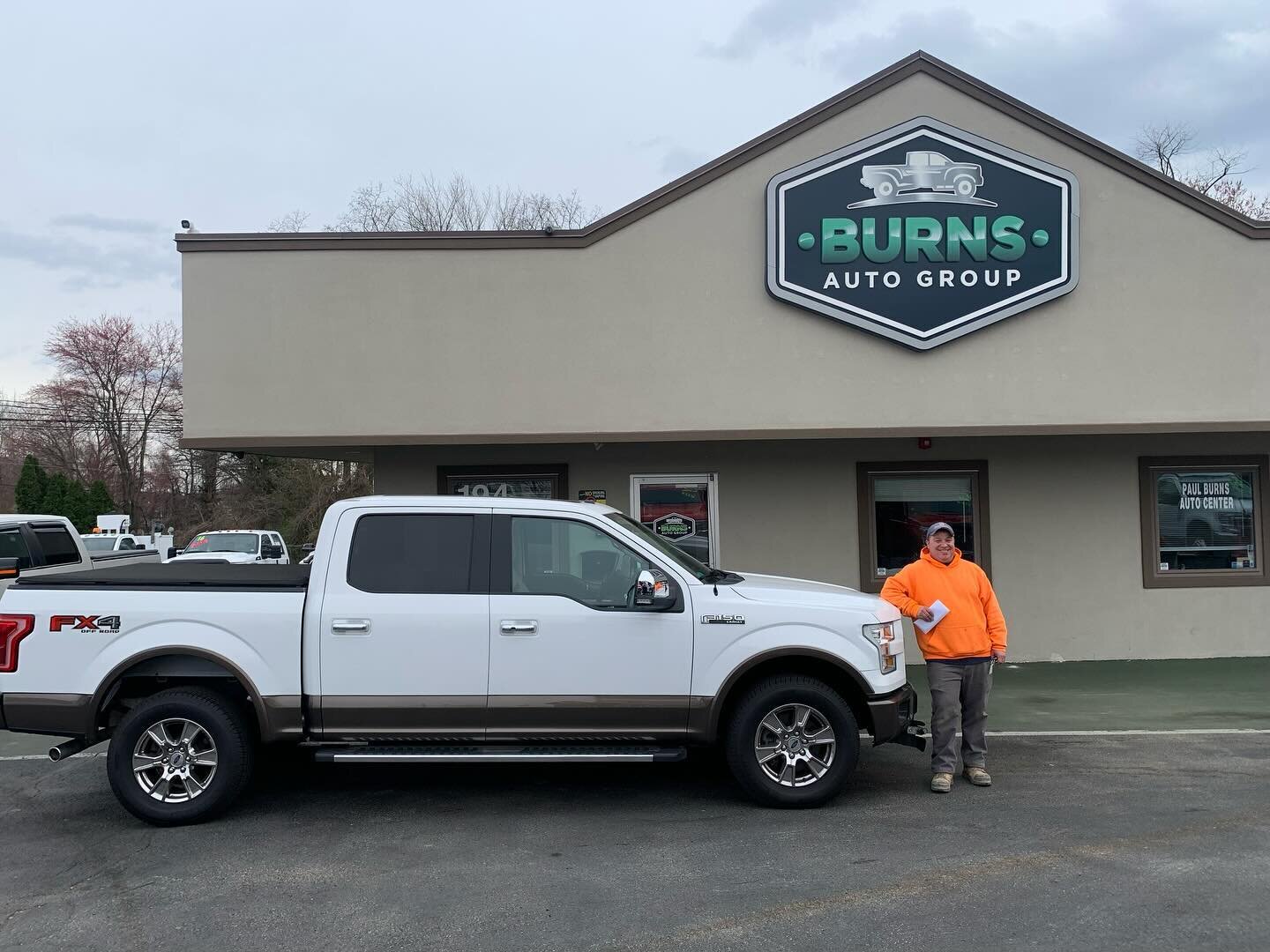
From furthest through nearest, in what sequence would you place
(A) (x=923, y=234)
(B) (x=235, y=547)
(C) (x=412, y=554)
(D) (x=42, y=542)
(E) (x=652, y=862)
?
(B) (x=235, y=547), (D) (x=42, y=542), (A) (x=923, y=234), (C) (x=412, y=554), (E) (x=652, y=862)

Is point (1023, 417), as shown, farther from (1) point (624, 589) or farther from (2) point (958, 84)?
(1) point (624, 589)

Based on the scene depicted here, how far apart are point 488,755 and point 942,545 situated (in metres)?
3.24

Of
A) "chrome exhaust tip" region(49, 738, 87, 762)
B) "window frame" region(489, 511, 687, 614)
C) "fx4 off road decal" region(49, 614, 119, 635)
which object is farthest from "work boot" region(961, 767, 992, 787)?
"chrome exhaust tip" region(49, 738, 87, 762)

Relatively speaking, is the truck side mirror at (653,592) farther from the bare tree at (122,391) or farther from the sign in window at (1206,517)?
the bare tree at (122,391)

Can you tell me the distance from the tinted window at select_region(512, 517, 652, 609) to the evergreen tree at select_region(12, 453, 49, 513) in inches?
1766

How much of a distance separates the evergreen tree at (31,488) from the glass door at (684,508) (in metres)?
41.1

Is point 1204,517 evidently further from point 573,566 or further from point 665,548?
point 573,566

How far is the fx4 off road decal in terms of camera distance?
20.3 feet

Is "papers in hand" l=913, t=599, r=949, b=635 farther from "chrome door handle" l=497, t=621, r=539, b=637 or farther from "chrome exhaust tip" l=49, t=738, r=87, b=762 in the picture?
"chrome exhaust tip" l=49, t=738, r=87, b=762

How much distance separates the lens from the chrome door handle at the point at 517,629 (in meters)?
6.23

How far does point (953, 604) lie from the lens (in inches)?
269

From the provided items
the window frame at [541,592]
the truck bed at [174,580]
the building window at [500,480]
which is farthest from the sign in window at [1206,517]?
the truck bed at [174,580]

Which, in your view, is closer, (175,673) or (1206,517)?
(175,673)

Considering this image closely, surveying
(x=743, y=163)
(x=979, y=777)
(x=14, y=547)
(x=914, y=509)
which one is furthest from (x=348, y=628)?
(x=14, y=547)
